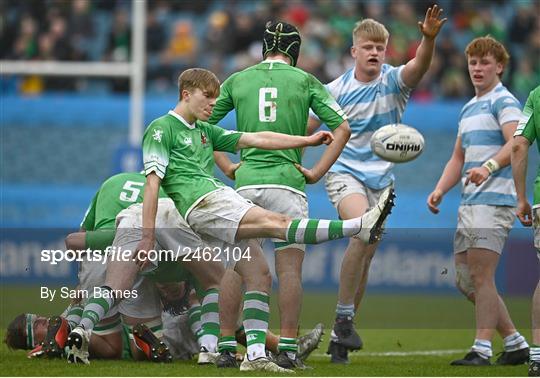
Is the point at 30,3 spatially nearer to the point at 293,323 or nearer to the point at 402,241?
the point at 402,241

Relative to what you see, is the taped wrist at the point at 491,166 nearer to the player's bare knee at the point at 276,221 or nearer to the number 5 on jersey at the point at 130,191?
the player's bare knee at the point at 276,221

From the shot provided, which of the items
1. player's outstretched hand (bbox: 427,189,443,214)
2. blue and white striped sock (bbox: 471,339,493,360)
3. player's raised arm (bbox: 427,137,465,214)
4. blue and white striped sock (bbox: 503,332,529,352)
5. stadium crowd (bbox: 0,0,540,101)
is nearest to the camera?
blue and white striped sock (bbox: 471,339,493,360)

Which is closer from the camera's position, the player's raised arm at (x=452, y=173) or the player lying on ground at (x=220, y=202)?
the player lying on ground at (x=220, y=202)

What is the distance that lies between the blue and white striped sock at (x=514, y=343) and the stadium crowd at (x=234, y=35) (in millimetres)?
9829

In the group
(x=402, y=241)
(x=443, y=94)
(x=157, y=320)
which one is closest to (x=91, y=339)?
(x=157, y=320)

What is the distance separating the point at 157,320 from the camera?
8.80 metres

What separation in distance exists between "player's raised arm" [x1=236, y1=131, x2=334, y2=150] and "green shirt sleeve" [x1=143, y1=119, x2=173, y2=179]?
1.80ft

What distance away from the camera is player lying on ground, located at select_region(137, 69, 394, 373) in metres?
7.86

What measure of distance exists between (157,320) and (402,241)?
25.8 ft

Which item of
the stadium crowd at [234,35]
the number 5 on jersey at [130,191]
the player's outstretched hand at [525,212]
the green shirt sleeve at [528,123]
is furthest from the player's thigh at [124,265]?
the stadium crowd at [234,35]

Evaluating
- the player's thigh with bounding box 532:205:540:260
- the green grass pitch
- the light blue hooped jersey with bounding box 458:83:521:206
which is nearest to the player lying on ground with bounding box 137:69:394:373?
the green grass pitch

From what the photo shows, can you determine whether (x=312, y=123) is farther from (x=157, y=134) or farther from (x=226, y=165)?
(x=157, y=134)

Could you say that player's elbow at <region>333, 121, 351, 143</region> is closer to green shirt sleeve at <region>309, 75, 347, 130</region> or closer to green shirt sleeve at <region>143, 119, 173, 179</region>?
green shirt sleeve at <region>309, 75, 347, 130</region>

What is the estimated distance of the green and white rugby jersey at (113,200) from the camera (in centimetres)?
895
